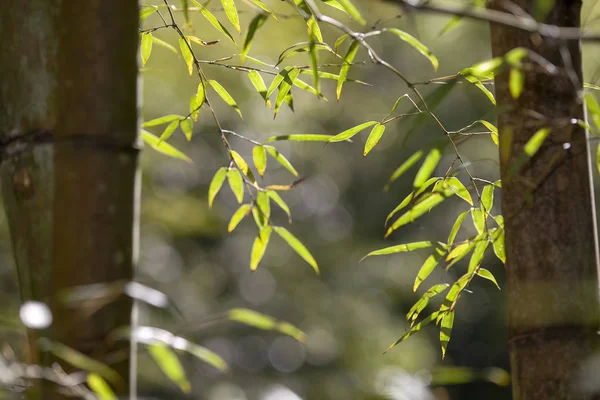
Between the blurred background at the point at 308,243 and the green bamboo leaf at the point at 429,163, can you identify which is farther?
the blurred background at the point at 308,243

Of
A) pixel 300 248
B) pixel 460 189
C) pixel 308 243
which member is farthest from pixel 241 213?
pixel 308 243

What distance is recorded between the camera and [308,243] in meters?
5.80

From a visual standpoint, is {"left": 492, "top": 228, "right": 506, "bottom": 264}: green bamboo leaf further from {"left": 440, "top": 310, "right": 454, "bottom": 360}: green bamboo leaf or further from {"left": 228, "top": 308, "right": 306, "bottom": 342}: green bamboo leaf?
{"left": 228, "top": 308, "right": 306, "bottom": 342}: green bamboo leaf

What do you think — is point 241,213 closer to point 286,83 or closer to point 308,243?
point 286,83

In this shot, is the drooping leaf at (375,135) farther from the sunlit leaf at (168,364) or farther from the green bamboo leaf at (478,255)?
the sunlit leaf at (168,364)

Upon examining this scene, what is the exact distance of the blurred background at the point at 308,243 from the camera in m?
4.68

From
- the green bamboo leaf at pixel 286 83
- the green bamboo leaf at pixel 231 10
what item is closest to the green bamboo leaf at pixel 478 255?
the green bamboo leaf at pixel 286 83

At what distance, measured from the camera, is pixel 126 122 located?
481 millimetres

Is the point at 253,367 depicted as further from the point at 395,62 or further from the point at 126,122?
the point at 126,122

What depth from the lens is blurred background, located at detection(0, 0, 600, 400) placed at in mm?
4676

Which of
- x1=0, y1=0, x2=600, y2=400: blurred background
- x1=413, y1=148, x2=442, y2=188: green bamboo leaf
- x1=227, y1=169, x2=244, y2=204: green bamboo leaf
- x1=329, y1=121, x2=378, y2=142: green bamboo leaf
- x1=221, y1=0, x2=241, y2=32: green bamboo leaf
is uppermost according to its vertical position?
x1=0, y1=0, x2=600, y2=400: blurred background

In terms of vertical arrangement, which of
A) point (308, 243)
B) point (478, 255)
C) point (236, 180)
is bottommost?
point (478, 255)

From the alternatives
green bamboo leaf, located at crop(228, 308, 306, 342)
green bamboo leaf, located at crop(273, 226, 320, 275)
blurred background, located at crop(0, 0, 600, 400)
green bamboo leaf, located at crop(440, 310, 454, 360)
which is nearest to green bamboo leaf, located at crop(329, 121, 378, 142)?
green bamboo leaf, located at crop(273, 226, 320, 275)

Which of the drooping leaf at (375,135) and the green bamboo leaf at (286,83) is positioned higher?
the green bamboo leaf at (286,83)
